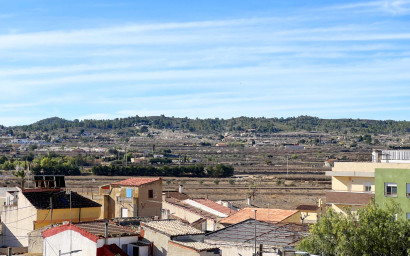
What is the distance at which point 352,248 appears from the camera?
36406 millimetres

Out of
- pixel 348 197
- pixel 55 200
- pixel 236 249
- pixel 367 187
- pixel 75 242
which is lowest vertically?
pixel 236 249

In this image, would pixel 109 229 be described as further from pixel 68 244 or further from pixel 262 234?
pixel 262 234

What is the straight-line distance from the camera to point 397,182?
43.7 m

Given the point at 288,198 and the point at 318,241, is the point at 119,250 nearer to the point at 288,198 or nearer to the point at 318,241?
the point at 318,241

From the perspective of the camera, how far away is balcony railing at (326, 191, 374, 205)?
1975 inches

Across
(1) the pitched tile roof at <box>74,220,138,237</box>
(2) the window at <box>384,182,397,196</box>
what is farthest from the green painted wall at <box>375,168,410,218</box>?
(1) the pitched tile roof at <box>74,220,138,237</box>

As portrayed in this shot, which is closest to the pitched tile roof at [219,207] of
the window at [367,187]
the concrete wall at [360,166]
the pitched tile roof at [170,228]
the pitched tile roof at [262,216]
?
the pitched tile roof at [262,216]

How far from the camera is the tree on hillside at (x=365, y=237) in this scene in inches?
1427

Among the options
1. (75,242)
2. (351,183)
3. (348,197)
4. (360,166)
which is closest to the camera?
(75,242)

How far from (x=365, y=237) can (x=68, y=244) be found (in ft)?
53.8

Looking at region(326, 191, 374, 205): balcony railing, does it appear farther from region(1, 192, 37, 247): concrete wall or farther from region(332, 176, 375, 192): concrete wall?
region(1, 192, 37, 247): concrete wall

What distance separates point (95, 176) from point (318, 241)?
114544 millimetres

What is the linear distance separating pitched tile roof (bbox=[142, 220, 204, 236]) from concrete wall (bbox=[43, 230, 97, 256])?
376 cm

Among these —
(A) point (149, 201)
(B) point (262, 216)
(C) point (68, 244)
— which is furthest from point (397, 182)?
(A) point (149, 201)
